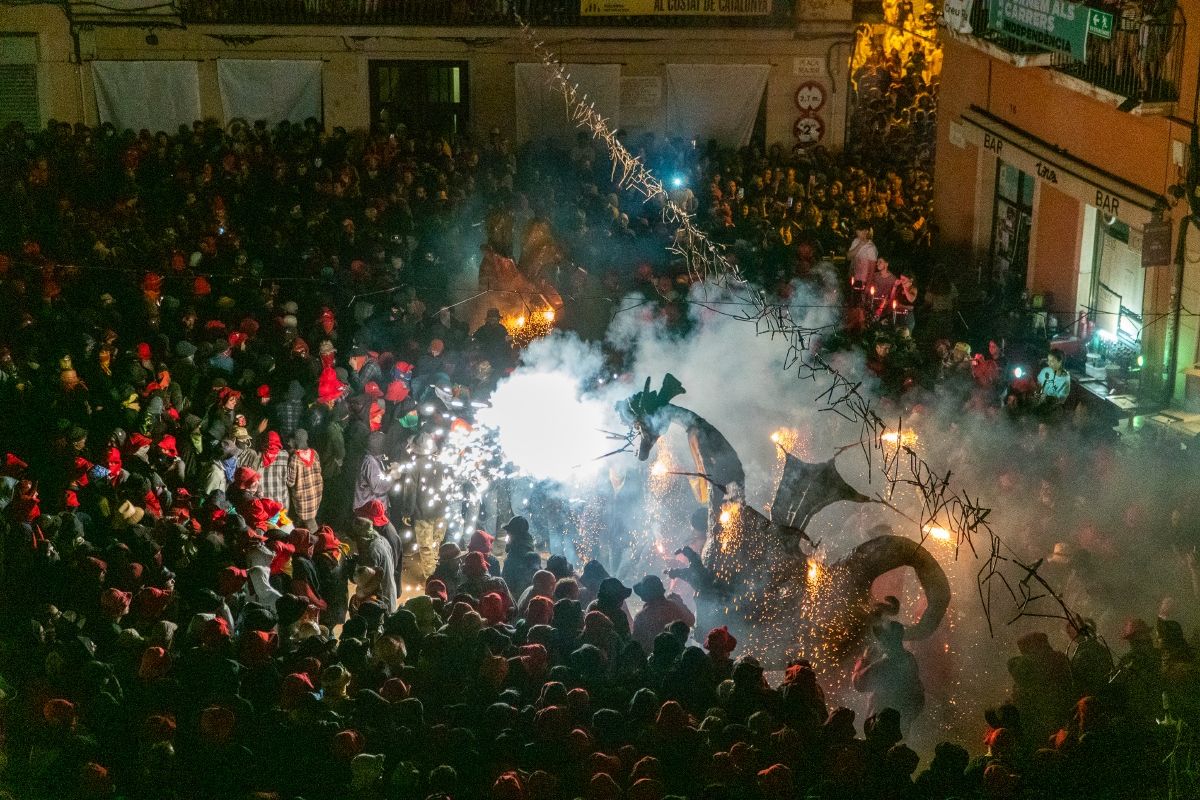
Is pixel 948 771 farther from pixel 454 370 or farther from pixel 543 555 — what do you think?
pixel 454 370

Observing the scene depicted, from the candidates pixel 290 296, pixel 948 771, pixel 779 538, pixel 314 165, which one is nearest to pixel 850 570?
pixel 779 538

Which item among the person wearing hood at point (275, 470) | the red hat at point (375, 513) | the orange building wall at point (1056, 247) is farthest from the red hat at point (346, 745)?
the orange building wall at point (1056, 247)

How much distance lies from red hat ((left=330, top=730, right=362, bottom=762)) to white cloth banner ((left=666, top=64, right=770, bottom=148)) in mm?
15024

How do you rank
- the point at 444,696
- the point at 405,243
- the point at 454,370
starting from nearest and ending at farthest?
the point at 444,696 < the point at 454,370 < the point at 405,243

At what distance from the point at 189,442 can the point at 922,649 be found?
207 inches

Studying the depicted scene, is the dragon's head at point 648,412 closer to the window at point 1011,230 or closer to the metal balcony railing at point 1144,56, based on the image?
the metal balcony railing at point 1144,56

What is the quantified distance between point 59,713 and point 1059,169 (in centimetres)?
1044

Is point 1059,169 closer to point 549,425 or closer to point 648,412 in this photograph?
point 549,425

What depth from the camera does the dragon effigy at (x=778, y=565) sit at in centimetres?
896

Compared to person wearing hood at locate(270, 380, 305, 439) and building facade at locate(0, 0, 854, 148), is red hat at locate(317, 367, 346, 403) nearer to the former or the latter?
person wearing hood at locate(270, 380, 305, 439)

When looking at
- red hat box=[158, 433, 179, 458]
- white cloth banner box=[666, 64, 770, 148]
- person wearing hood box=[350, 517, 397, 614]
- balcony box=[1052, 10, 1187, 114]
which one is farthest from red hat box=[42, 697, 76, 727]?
white cloth banner box=[666, 64, 770, 148]

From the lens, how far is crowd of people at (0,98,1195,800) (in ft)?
22.7

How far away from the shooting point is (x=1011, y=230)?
16.1m

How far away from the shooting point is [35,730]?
7.00m
